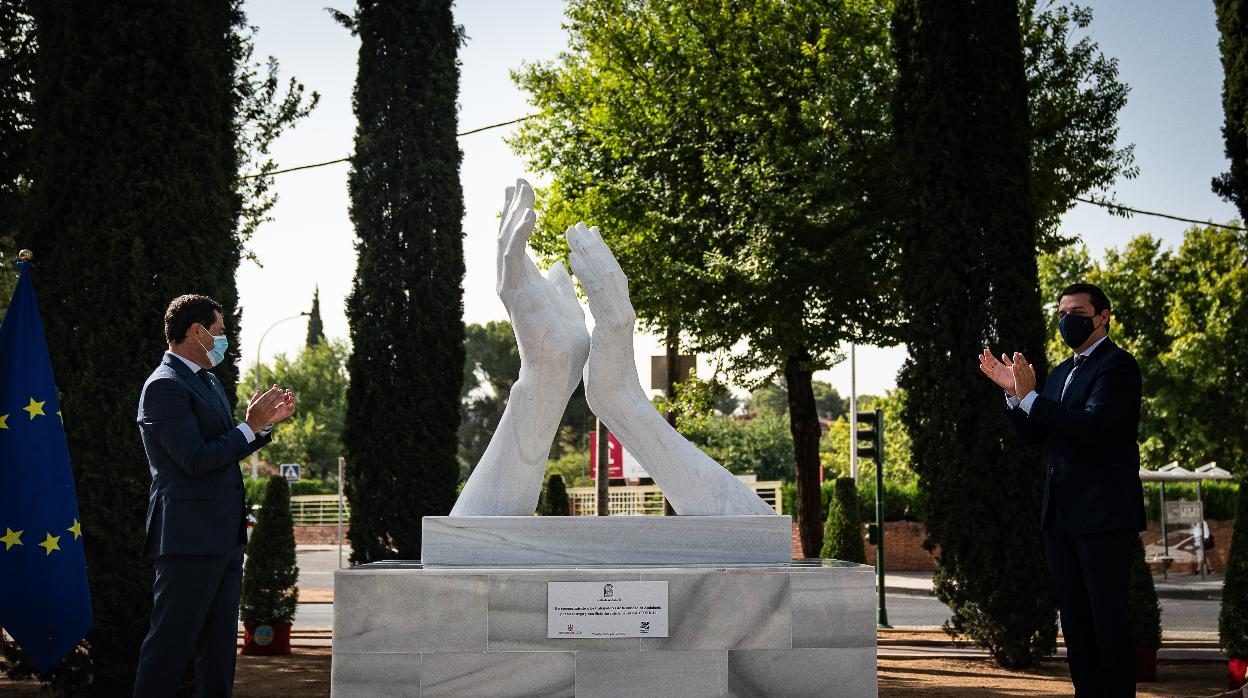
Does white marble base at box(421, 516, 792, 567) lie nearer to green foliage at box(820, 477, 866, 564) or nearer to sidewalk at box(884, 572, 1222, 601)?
green foliage at box(820, 477, 866, 564)

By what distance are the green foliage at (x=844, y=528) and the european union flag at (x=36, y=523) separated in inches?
450

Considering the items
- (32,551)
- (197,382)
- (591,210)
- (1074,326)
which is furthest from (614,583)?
(591,210)

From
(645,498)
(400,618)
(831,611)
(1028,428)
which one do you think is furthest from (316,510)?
(1028,428)

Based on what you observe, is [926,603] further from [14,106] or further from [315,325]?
[315,325]

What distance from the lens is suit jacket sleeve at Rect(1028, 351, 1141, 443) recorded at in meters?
5.38

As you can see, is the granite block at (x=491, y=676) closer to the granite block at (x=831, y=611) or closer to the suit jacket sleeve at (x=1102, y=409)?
the granite block at (x=831, y=611)

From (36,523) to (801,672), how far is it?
15.9 feet

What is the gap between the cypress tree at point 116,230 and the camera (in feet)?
26.4

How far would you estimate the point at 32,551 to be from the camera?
22.5ft

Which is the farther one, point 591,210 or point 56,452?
point 591,210

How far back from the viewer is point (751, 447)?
50.8m

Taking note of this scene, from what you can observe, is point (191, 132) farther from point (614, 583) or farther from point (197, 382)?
point (614, 583)

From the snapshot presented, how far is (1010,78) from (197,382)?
27.1 feet

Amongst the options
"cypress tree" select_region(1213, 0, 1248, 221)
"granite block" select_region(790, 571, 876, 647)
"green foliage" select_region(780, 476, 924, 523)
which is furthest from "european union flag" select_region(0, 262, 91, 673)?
"green foliage" select_region(780, 476, 924, 523)
